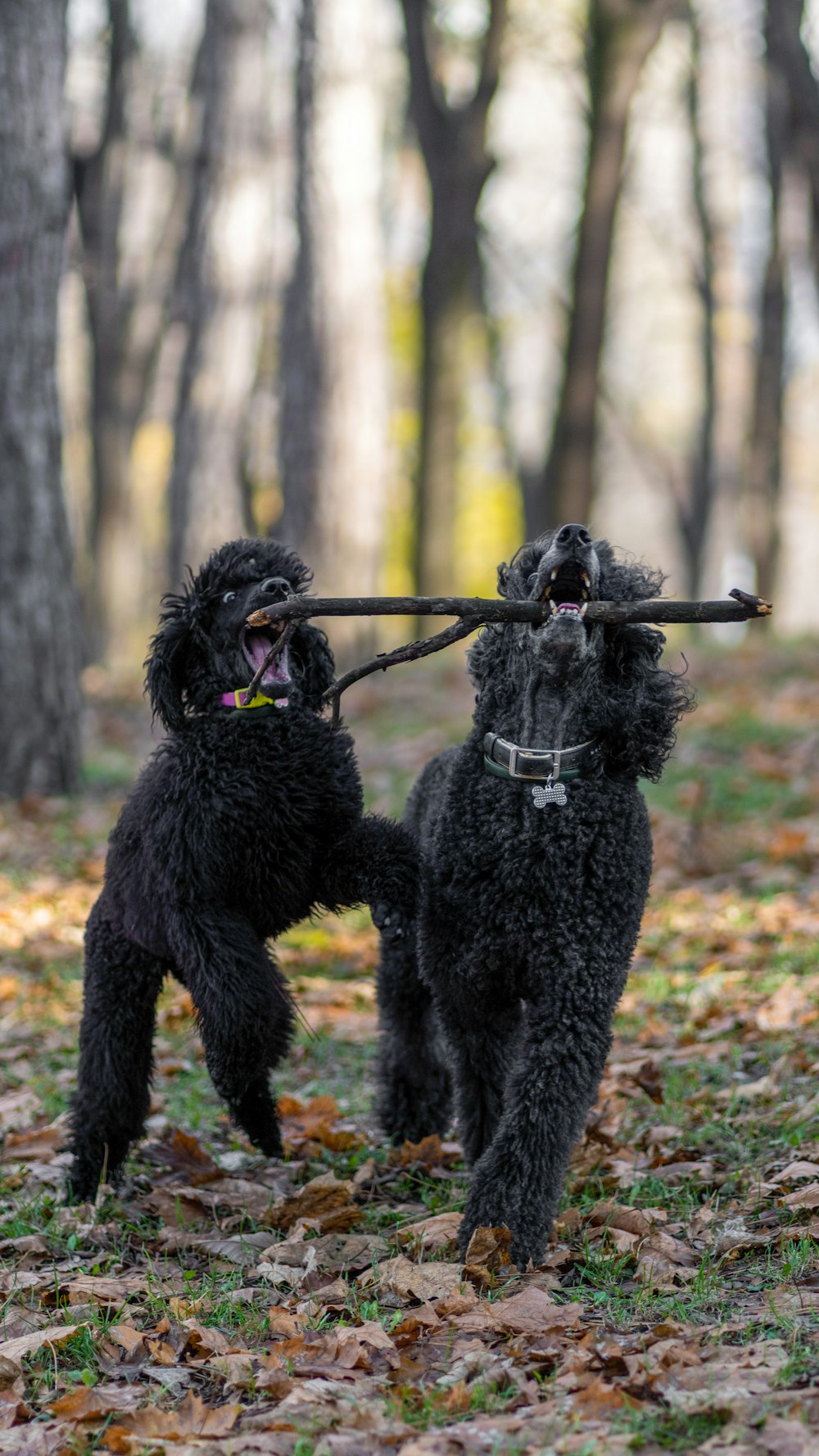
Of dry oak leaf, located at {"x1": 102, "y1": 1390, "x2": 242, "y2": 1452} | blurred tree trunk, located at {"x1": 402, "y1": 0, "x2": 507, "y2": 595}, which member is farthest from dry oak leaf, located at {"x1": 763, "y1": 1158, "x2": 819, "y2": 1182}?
blurred tree trunk, located at {"x1": 402, "y1": 0, "x2": 507, "y2": 595}

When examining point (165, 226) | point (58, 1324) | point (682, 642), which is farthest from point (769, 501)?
point (58, 1324)

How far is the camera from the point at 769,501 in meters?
17.5

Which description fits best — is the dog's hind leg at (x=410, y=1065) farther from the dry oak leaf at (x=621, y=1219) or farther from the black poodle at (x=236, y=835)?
the dry oak leaf at (x=621, y=1219)

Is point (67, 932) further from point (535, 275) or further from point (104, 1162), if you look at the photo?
point (535, 275)

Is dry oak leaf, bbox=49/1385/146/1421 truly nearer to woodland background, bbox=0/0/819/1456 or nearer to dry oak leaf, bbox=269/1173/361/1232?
woodland background, bbox=0/0/819/1456

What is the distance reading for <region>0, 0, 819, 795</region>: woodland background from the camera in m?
9.24

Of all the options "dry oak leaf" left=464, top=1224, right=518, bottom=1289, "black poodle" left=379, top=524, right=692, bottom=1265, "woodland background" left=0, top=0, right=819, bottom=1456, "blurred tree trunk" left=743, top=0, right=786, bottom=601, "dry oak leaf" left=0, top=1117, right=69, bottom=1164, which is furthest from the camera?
"blurred tree trunk" left=743, top=0, right=786, bottom=601

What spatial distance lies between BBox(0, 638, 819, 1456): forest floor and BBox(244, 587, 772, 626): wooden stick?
1534mm

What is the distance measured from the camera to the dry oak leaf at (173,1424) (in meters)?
2.70

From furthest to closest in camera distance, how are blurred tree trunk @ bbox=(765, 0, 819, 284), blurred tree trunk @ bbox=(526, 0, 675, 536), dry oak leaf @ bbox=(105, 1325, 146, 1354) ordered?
blurred tree trunk @ bbox=(526, 0, 675, 536) → blurred tree trunk @ bbox=(765, 0, 819, 284) → dry oak leaf @ bbox=(105, 1325, 146, 1354)

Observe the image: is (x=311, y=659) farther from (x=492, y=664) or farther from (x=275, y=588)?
(x=492, y=664)

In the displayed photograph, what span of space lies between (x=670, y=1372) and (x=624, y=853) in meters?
1.37

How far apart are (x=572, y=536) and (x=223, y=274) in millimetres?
11062

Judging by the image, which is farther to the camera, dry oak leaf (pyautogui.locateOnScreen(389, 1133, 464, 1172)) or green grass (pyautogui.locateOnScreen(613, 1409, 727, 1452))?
dry oak leaf (pyautogui.locateOnScreen(389, 1133, 464, 1172))
